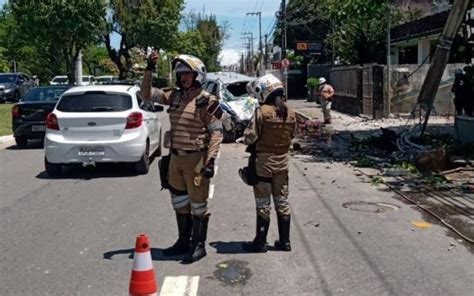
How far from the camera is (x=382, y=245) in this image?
686 cm

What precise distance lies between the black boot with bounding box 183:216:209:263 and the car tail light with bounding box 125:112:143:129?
18.4ft

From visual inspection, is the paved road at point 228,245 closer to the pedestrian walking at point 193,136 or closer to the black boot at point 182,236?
the black boot at point 182,236

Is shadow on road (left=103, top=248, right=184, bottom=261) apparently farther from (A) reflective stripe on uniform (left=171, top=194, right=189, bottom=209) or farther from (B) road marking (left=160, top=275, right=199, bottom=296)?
(B) road marking (left=160, top=275, right=199, bottom=296)

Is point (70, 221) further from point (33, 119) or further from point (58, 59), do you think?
point (58, 59)

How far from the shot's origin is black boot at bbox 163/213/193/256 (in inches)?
257

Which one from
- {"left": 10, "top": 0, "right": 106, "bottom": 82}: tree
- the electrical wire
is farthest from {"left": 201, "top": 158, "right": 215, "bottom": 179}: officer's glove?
{"left": 10, "top": 0, "right": 106, "bottom": 82}: tree

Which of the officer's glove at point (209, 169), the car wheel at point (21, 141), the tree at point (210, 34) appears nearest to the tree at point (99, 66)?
the tree at point (210, 34)

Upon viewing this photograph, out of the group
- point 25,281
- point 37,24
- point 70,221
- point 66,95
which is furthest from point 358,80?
point 25,281

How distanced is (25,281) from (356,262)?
3014 millimetres

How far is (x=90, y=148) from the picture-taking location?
11508 millimetres

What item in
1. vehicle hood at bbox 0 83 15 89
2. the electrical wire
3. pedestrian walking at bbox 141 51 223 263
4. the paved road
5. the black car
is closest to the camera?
the paved road

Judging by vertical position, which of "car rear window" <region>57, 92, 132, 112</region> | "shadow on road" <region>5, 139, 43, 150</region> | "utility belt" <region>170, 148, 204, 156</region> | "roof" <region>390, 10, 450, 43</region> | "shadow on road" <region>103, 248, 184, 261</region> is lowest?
"shadow on road" <region>103, 248, 184, 261</region>

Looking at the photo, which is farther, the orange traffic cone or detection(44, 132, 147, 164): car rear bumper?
detection(44, 132, 147, 164): car rear bumper

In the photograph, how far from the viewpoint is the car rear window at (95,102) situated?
11.8 meters
